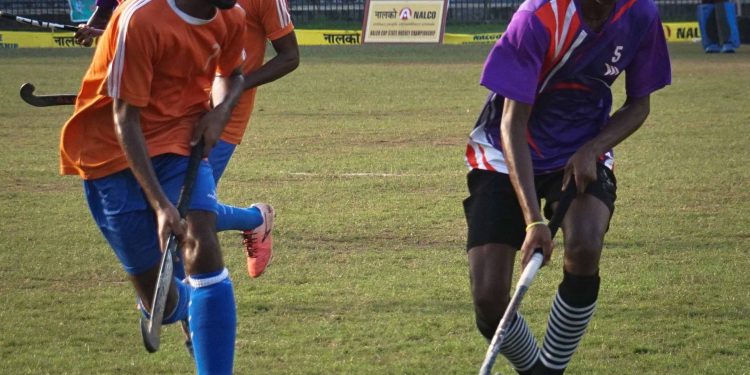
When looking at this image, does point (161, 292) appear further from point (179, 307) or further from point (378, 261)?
point (378, 261)

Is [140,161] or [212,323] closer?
[140,161]

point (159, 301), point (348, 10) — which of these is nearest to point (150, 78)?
point (159, 301)

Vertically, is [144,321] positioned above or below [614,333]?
above

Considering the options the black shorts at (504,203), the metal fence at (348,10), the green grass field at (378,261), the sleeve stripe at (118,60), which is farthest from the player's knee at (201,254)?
the metal fence at (348,10)

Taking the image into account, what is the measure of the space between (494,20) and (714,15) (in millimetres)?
12326

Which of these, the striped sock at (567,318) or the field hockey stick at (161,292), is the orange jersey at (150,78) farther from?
the striped sock at (567,318)

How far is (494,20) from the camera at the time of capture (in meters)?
40.4

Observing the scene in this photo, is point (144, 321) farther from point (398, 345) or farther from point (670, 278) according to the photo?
point (670, 278)

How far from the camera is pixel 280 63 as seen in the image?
23.0 feet

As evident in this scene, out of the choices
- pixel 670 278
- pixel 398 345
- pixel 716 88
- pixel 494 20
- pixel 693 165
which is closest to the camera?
pixel 398 345

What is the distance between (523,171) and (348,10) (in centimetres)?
3507

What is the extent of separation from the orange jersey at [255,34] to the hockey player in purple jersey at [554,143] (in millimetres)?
1907

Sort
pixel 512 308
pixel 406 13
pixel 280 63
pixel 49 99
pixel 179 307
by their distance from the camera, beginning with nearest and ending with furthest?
pixel 512 308
pixel 179 307
pixel 49 99
pixel 280 63
pixel 406 13

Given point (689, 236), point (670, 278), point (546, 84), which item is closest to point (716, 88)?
point (689, 236)
